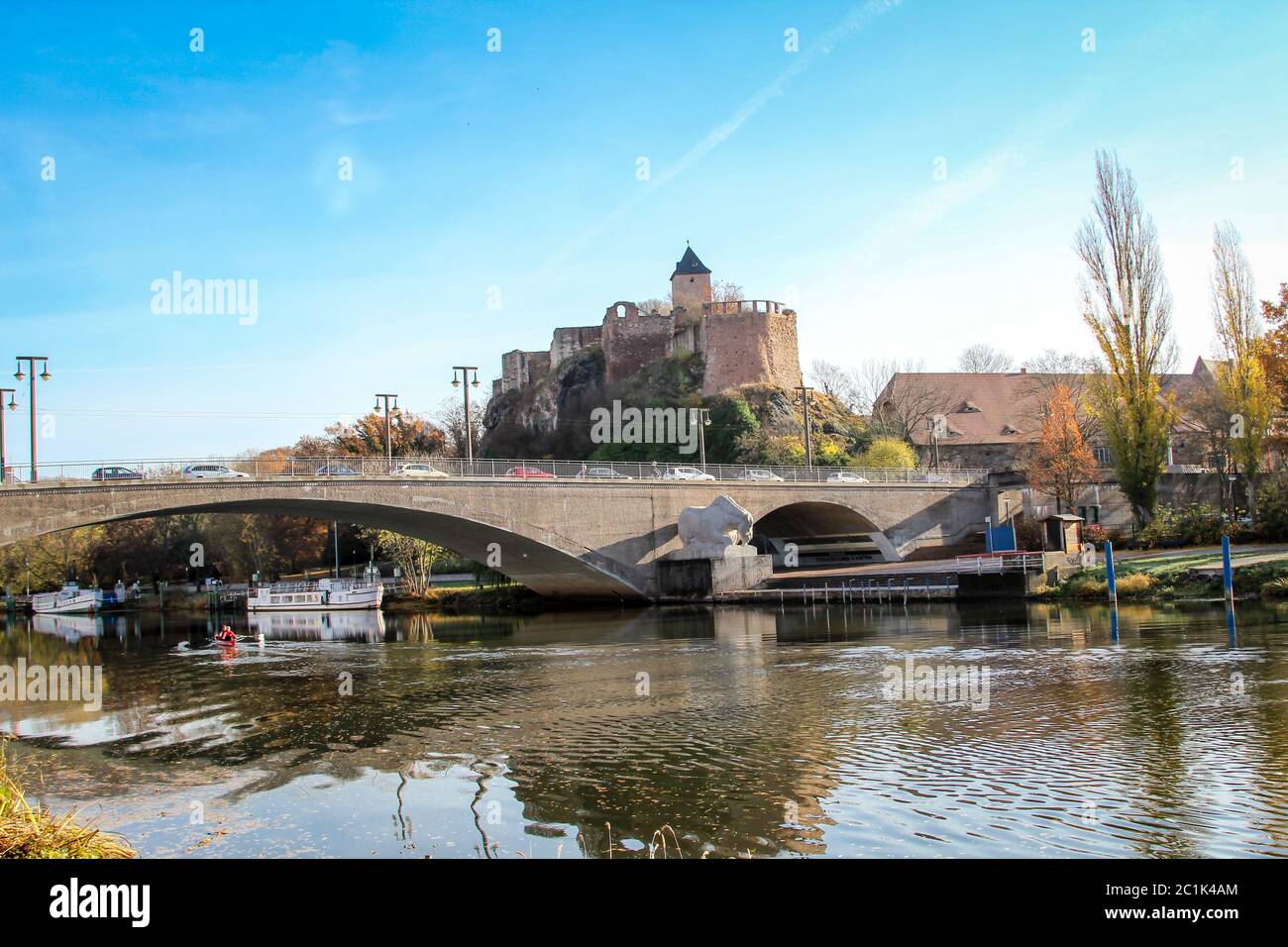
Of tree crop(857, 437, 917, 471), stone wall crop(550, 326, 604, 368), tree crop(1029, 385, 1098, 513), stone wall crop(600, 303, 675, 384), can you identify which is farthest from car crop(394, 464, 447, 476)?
stone wall crop(550, 326, 604, 368)

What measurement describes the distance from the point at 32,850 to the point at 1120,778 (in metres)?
10.1

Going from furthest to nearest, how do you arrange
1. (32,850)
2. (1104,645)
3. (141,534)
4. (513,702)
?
(141,534)
(1104,645)
(513,702)
(32,850)

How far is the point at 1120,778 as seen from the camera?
1130cm

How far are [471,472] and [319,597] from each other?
21206 mm

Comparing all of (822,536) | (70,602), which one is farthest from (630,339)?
(70,602)

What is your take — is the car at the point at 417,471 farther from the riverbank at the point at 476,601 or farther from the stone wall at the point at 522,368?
the stone wall at the point at 522,368

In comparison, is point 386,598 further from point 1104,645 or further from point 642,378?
point 1104,645

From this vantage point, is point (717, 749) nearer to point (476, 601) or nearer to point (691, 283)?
point (476, 601)

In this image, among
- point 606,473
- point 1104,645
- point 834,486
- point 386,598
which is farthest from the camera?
point 386,598

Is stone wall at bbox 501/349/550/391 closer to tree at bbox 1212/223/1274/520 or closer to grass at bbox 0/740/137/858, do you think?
tree at bbox 1212/223/1274/520

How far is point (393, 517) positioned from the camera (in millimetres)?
45312

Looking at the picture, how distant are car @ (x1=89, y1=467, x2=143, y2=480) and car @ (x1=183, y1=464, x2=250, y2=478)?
1727mm

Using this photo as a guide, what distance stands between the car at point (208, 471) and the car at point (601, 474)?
50.9ft

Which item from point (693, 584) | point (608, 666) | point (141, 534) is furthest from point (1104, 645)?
point (141, 534)
